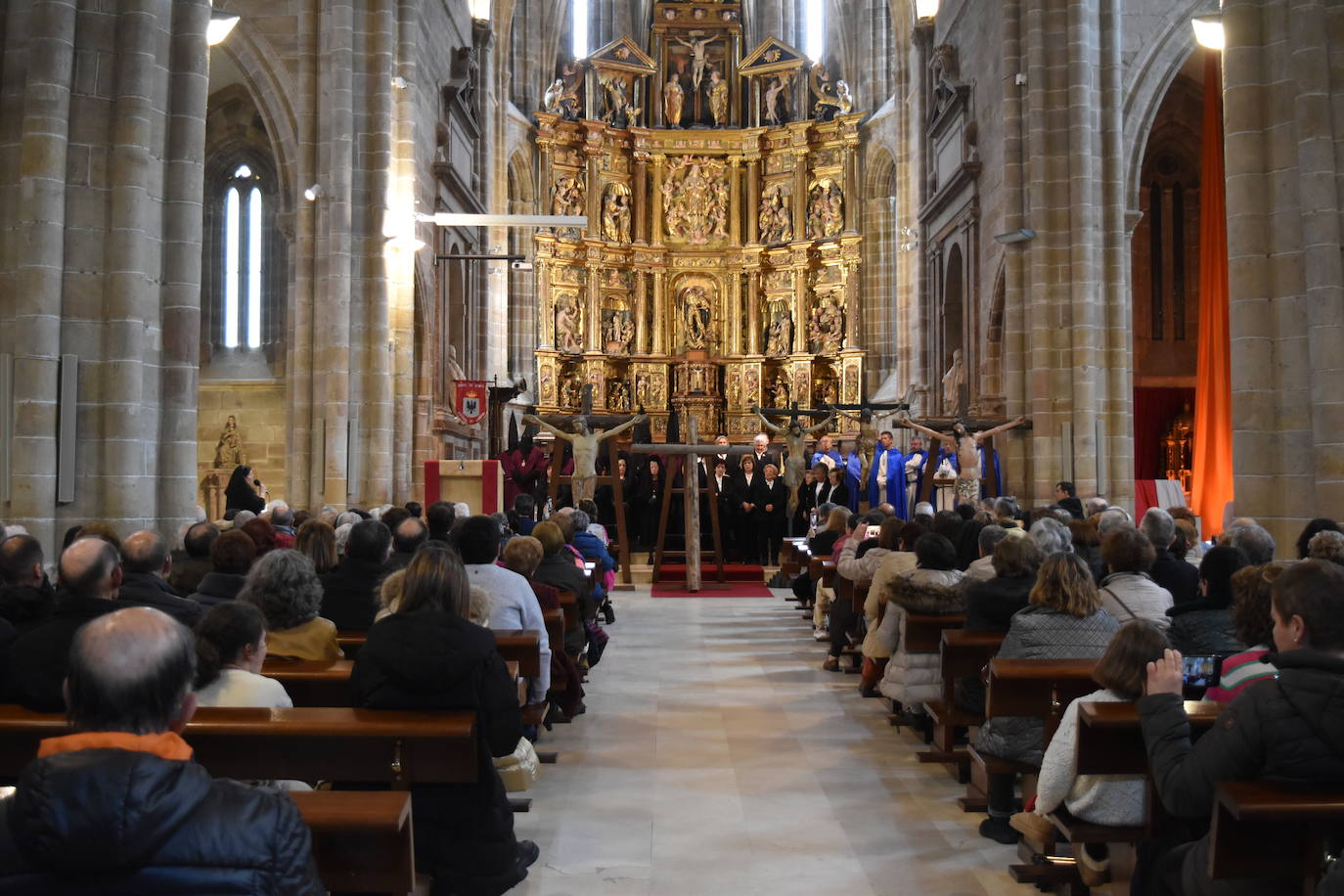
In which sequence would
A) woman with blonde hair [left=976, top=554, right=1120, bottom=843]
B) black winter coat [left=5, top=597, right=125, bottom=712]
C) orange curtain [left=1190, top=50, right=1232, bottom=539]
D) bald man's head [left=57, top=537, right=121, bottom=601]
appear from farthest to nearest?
orange curtain [left=1190, top=50, right=1232, bottom=539] < woman with blonde hair [left=976, top=554, right=1120, bottom=843] < bald man's head [left=57, top=537, right=121, bottom=601] < black winter coat [left=5, top=597, right=125, bottom=712]

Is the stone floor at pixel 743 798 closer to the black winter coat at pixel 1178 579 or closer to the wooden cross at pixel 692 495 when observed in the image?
the black winter coat at pixel 1178 579

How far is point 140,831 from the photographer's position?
6.56 ft

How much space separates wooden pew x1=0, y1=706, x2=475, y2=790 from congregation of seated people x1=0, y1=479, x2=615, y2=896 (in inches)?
5.9

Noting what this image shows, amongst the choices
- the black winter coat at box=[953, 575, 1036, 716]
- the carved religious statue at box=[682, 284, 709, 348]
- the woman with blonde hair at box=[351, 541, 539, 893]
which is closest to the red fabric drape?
the carved religious statue at box=[682, 284, 709, 348]

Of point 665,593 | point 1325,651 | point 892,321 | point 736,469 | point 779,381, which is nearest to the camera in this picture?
point 1325,651

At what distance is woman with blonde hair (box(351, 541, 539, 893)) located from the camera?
13.4 ft

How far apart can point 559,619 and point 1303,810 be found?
5.02m

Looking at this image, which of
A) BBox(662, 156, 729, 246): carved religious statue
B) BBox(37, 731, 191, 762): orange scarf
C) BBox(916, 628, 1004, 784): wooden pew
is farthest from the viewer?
BBox(662, 156, 729, 246): carved religious statue

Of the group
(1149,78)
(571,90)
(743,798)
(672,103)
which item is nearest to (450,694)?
(743,798)

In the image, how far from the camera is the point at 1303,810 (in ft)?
9.61

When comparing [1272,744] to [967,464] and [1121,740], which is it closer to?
[1121,740]

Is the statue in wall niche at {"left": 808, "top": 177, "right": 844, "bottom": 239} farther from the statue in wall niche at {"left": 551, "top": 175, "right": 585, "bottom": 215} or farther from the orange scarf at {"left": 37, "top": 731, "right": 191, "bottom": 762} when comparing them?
the orange scarf at {"left": 37, "top": 731, "right": 191, "bottom": 762}

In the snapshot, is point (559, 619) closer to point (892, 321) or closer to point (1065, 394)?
point (1065, 394)

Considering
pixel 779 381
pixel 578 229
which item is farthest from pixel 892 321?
pixel 578 229
